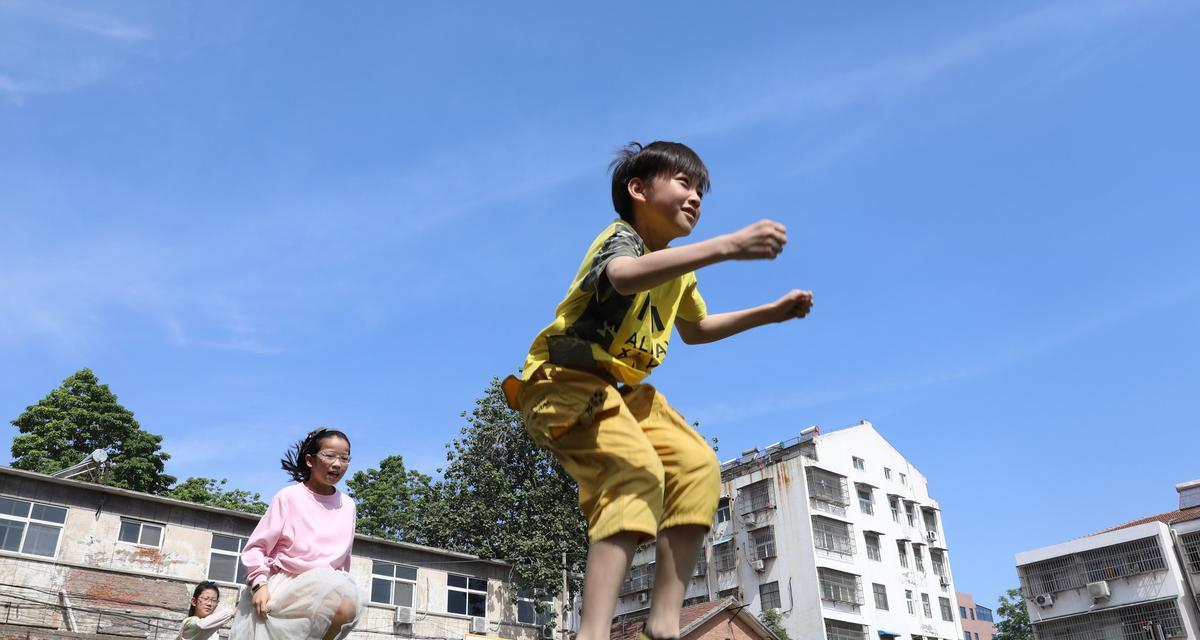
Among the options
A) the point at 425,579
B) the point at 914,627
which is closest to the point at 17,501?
the point at 425,579

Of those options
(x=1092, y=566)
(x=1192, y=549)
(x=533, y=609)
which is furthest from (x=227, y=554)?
(x=1192, y=549)

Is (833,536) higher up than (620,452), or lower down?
higher up

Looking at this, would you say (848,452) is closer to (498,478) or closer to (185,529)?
(498,478)

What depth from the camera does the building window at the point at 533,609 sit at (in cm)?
3219

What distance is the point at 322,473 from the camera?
4.18m

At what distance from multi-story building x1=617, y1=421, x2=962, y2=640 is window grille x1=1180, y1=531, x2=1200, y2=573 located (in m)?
15.7

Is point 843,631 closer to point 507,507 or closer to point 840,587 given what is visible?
point 840,587

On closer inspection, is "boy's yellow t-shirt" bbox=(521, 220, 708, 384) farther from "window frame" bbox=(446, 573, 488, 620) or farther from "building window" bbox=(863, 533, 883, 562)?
"building window" bbox=(863, 533, 883, 562)

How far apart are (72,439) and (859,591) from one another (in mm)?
42226

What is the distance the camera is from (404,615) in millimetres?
28031

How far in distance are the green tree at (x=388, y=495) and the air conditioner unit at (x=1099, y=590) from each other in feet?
112

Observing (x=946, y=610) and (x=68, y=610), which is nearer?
(x=68, y=610)

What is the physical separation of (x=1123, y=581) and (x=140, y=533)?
1678 inches

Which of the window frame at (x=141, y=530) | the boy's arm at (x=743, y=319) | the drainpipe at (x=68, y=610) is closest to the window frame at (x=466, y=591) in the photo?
the window frame at (x=141, y=530)
